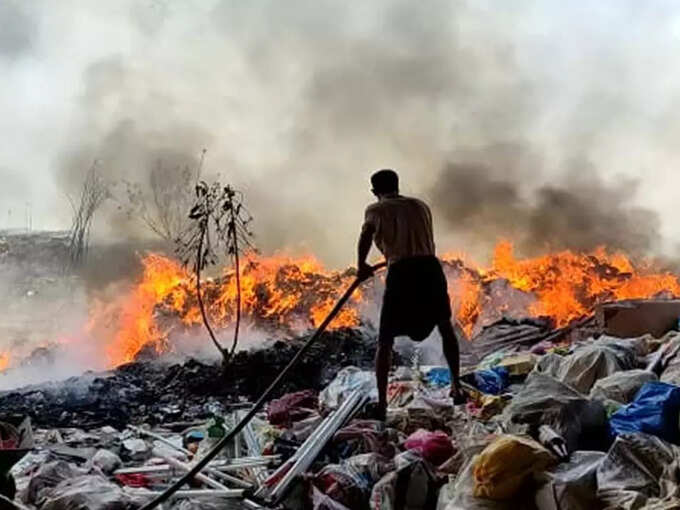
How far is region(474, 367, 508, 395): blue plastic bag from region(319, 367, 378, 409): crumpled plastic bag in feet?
2.84

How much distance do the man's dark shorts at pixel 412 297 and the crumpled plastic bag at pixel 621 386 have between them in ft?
4.22

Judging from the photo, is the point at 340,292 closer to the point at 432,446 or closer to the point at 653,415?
the point at 432,446

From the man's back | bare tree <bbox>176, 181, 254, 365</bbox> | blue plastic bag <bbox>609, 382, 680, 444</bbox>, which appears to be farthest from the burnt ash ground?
blue plastic bag <bbox>609, 382, 680, 444</bbox>

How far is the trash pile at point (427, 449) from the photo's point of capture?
3.35 m

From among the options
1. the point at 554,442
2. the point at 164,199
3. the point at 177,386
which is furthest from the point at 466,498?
the point at 164,199

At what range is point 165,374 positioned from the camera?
10.6 m

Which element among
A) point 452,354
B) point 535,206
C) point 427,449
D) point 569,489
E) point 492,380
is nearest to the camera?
point 569,489

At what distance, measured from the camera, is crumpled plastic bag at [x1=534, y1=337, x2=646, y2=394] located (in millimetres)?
5421

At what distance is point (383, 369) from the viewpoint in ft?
18.1

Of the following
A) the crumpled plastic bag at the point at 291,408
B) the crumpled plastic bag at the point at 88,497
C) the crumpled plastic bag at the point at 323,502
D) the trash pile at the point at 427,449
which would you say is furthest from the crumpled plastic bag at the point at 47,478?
the crumpled plastic bag at the point at 291,408

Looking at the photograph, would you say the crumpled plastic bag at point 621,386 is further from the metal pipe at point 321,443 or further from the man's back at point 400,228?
the metal pipe at point 321,443

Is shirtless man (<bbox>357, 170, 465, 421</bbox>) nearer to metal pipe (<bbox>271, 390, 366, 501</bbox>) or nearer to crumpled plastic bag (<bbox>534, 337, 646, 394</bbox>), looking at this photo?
metal pipe (<bbox>271, 390, 366, 501</bbox>)

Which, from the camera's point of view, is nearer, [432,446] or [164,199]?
[432,446]

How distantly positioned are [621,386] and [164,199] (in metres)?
12.5
